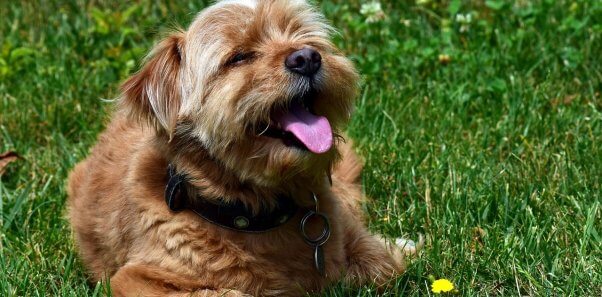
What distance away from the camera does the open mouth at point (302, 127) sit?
372cm

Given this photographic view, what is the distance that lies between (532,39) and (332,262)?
269cm

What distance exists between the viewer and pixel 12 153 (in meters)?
5.59

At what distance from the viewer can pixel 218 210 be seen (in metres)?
3.94

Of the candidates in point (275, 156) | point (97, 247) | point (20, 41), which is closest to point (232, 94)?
point (275, 156)

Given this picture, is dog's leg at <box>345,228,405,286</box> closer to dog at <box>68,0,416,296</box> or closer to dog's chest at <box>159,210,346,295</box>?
dog at <box>68,0,416,296</box>

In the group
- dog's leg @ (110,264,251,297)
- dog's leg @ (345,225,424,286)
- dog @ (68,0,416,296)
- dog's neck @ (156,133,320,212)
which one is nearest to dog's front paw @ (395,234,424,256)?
dog's leg @ (345,225,424,286)

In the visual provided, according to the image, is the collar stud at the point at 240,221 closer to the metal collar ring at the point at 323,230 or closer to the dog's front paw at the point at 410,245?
the metal collar ring at the point at 323,230

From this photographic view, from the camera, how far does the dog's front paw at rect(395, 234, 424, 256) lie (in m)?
4.44

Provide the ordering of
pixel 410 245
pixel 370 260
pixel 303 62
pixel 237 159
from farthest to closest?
pixel 410 245
pixel 370 260
pixel 237 159
pixel 303 62

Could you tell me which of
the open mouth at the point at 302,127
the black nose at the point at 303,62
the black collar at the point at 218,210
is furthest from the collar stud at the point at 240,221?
the black nose at the point at 303,62

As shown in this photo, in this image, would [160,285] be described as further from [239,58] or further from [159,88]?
[239,58]

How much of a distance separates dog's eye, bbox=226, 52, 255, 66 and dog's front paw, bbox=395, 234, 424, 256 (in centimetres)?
113

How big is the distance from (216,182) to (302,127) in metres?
0.41

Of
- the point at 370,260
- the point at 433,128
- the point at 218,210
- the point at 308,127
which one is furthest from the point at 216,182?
the point at 433,128
